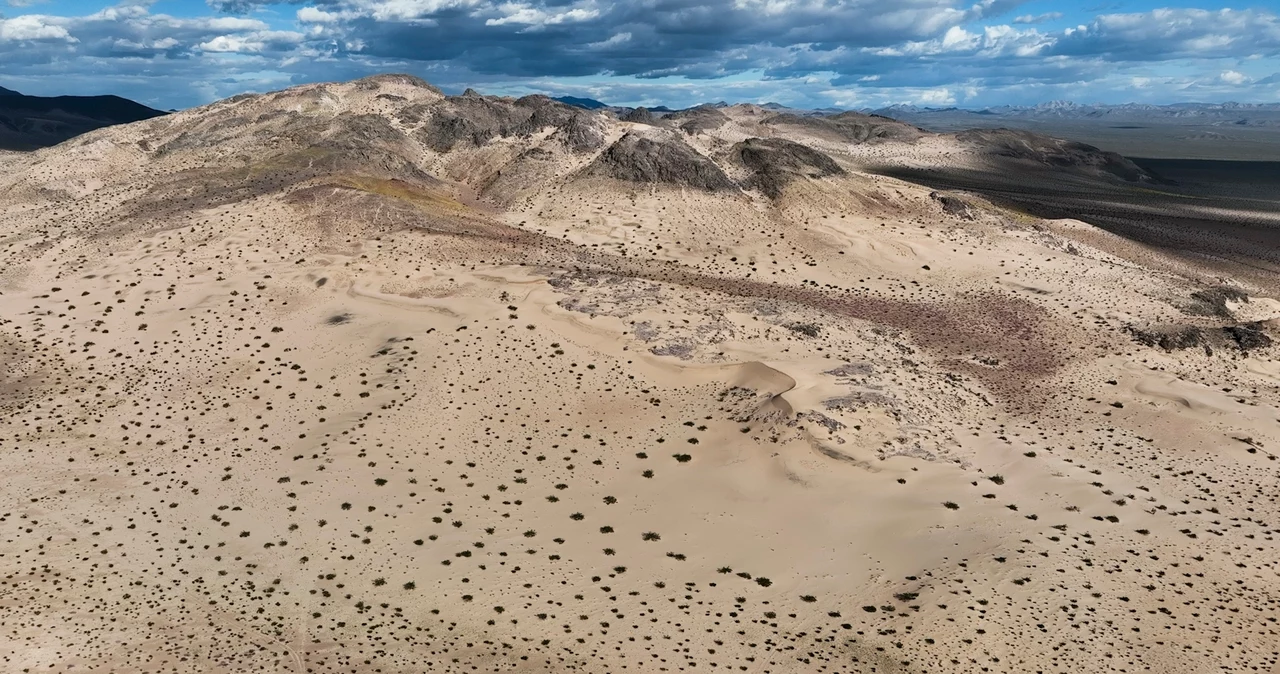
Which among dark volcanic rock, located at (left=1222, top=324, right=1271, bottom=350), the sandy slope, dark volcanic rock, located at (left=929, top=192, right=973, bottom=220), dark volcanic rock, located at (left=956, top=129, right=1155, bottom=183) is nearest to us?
the sandy slope

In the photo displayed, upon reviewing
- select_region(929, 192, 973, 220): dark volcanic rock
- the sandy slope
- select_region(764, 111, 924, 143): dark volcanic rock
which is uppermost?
select_region(764, 111, 924, 143): dark volcanic rock

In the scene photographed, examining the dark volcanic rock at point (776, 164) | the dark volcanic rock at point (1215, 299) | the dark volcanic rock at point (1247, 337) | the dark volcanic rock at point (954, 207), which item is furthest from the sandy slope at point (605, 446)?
the dark volcanic rock at point (776, 164)

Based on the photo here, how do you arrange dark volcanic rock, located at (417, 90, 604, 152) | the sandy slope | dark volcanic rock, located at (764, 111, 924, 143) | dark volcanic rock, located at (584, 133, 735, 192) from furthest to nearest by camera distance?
dark volcanic rock, located at (764, 111, 924, 143) → dark volcanic rock, located at (417, 90, 604, 152) → dark volcanic rock, located at (584, 133, 735, 192) → the sandy slope

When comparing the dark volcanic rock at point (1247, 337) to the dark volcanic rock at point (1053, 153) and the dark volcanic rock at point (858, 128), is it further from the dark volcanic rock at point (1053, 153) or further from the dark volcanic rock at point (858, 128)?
the dark volcanic rock at point (858, 128)

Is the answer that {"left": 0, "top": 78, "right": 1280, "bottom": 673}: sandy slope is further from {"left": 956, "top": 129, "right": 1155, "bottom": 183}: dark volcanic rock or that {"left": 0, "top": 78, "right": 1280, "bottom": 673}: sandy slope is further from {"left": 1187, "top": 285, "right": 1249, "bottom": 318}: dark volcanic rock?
{"left": 956, "top": 129, "right": 1155, "bottom": 183}: dark volcanic rock

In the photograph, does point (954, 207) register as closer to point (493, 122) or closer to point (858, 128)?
point (493, 122)

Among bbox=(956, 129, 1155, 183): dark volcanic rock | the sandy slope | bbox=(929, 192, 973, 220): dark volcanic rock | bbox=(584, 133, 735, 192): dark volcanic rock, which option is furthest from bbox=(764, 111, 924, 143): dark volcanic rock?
the sandy slope

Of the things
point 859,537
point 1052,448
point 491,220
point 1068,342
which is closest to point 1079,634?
point 859,537
